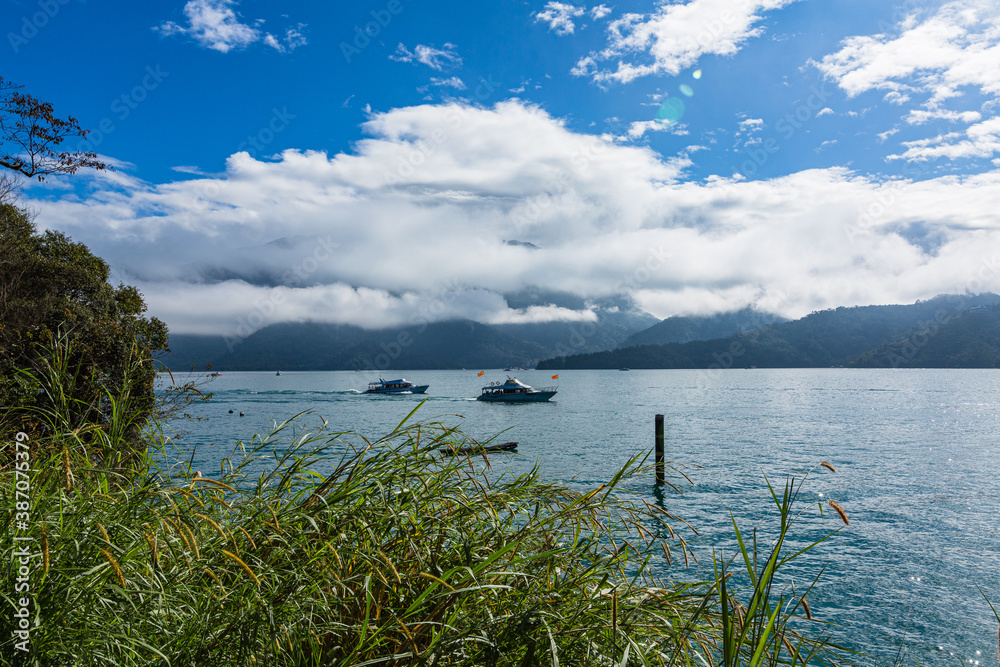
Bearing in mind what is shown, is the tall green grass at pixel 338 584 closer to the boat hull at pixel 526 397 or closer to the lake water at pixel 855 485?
the lake water at pixel 855 485

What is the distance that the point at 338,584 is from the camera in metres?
2.34

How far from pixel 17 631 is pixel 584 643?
82.9 inches

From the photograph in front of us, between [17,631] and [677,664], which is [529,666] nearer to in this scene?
[677,664]

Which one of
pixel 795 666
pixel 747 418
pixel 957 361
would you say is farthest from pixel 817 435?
pixel 957 361

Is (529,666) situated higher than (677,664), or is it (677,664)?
(529,666)

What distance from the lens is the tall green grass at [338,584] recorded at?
1978mm

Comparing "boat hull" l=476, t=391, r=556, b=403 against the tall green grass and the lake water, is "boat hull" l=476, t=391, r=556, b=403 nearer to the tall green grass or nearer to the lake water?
the lake water

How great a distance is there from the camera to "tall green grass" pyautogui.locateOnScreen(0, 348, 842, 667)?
198cm

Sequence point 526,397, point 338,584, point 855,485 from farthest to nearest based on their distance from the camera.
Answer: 1. point 526,397
2. point 855,485
3. point 338,584

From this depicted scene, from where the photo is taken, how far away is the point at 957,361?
652 feet

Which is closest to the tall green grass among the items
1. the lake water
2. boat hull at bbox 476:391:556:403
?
the lake water

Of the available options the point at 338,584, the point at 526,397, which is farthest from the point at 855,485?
the point at 526,397

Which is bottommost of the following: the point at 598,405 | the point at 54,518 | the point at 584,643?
the point at 598,405

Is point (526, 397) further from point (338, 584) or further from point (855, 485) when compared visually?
point (338, 584)
